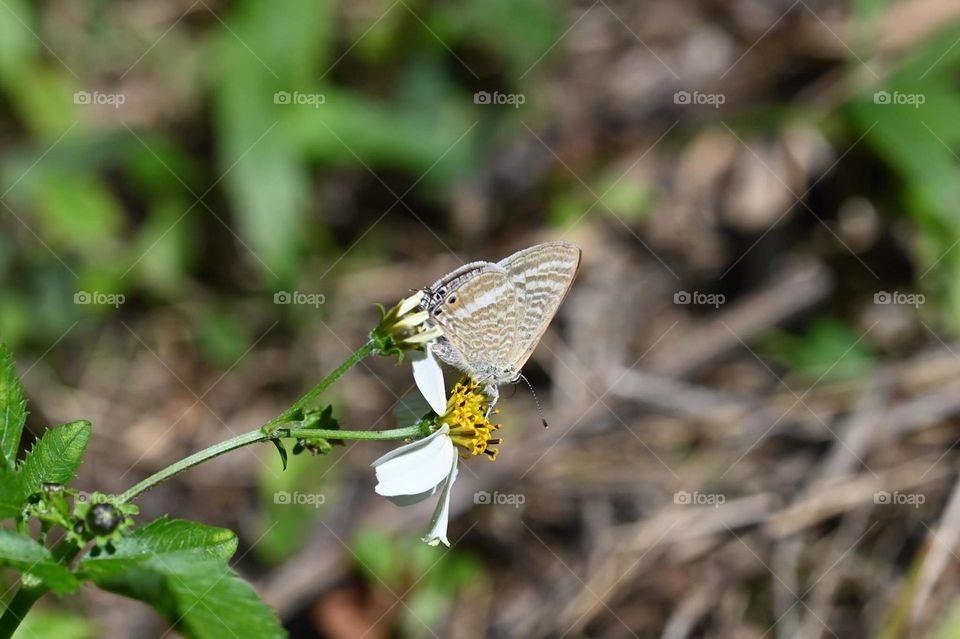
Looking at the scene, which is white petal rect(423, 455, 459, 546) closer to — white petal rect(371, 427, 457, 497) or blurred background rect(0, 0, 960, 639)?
white petal rect(371, 427, 457, 497)

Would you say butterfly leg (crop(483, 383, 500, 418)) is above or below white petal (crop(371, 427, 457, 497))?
above

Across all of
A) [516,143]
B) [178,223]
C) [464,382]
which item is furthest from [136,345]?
[464,382]

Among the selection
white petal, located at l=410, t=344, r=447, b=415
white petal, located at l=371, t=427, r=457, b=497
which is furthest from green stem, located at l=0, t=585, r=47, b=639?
white petal, located at l=410, t=344, r=447, b=415

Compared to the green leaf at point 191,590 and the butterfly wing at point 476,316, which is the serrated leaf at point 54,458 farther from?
A: the butterfly wing at point 476,316

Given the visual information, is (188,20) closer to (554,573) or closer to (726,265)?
(726,265)

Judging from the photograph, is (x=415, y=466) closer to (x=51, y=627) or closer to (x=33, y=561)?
(x=33, y=561)

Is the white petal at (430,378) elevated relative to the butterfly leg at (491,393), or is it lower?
elevated

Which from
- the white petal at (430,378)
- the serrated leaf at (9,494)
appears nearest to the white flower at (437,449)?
the white petal at (430,378)
